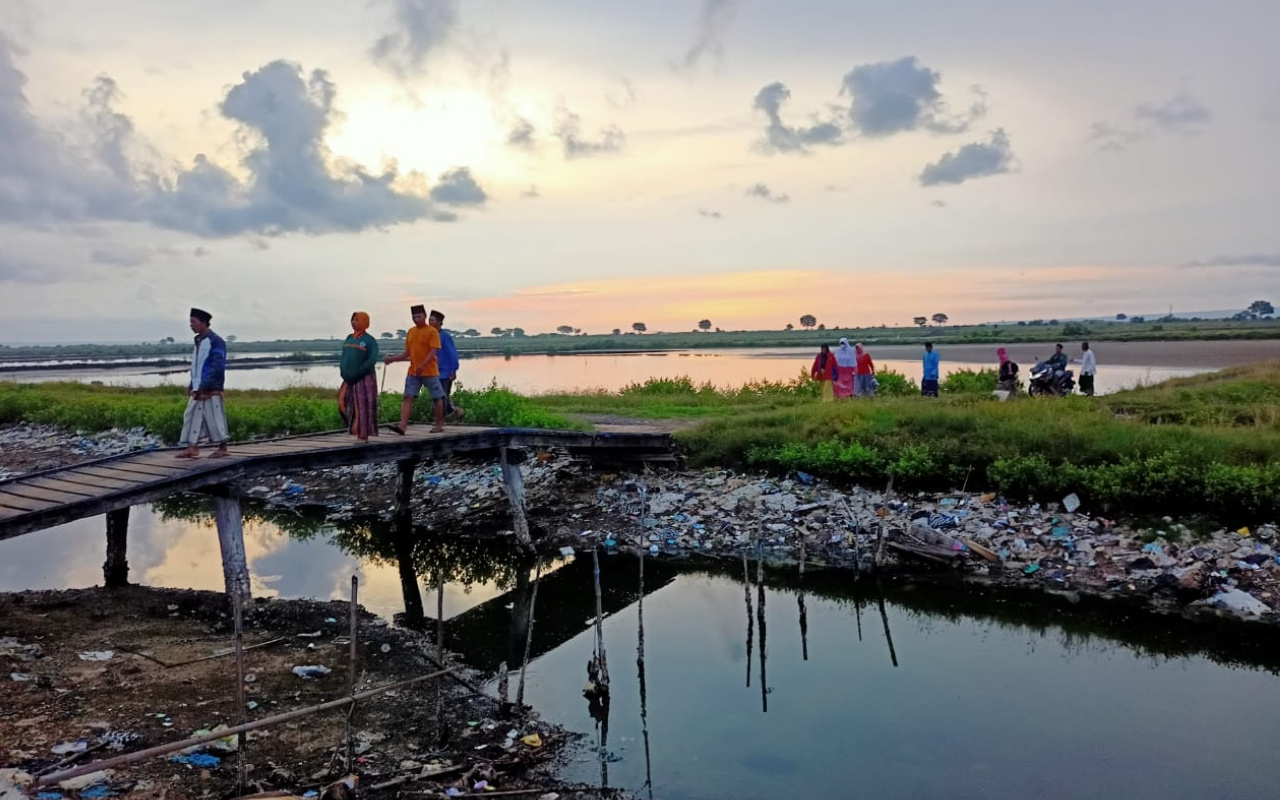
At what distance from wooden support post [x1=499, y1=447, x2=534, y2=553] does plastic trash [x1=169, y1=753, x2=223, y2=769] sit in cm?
809

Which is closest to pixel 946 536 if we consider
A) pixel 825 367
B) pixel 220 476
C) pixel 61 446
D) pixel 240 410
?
pixel 825 367

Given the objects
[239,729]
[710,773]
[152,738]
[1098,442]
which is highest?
[1098,442]

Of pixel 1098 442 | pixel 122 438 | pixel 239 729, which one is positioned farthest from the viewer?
pixel 122 438

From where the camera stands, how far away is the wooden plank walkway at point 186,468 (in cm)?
908

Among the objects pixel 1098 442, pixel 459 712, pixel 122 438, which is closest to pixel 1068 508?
pixel 1098 442

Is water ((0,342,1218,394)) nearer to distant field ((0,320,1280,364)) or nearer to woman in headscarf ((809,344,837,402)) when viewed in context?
woman in headscarf ((809,344,837,402))

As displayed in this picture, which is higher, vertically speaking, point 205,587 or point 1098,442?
point 1098,442

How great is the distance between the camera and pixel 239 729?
20.0ft

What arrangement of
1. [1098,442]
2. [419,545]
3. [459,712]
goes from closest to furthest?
[459,712] < [1098,442] < [419,545]

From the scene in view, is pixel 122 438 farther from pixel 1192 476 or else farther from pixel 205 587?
pixel 1192 476

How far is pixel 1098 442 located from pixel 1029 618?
450cm

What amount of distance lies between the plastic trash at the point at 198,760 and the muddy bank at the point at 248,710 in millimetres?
10

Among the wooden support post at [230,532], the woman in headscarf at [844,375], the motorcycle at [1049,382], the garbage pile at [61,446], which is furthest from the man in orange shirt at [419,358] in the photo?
the motorcycle at [1049,382]

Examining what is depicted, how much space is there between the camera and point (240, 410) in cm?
2384
